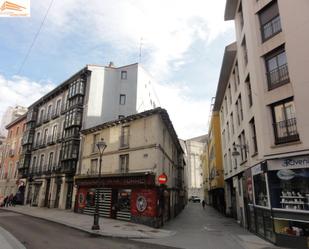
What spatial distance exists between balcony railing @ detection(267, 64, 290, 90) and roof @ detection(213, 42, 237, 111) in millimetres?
6994

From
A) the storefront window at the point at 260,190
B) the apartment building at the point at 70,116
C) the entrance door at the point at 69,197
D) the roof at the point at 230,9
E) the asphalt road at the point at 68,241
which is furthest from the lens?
the apartment building at the point at 70,116

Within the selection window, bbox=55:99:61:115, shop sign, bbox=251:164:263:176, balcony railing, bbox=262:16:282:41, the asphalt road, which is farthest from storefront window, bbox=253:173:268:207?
window, bbox=55:99:61:115

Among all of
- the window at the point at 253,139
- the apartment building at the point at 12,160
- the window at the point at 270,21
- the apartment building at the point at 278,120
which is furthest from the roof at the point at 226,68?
the apartment building at the point at 12,160

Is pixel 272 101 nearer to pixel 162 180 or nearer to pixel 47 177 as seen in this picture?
Result: pixel 162 180

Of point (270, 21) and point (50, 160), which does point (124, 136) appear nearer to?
point (270, 21)

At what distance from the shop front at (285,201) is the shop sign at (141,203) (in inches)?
302

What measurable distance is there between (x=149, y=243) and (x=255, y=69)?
35.7ft

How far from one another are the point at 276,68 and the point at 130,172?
40.7ft

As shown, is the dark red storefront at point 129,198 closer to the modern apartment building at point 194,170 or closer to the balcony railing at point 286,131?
the balcony railing at point 286,131

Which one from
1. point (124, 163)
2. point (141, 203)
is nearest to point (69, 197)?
point (124, 163)

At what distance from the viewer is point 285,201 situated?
12234 mm

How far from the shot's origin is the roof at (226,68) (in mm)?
20406

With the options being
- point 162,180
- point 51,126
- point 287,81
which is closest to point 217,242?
point 162,180

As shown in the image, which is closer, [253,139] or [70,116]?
[253,139]
